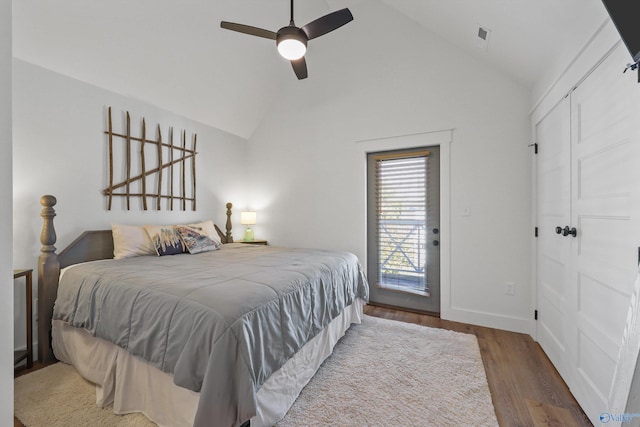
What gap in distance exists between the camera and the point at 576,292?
1.69m

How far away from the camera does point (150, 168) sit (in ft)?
10.2

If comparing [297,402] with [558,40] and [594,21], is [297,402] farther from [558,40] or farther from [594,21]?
[558,40]

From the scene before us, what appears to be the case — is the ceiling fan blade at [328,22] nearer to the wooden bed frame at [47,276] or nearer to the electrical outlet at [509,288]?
the wooden bed frame at [47,276]

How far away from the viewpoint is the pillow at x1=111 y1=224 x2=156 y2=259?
250 centimetres

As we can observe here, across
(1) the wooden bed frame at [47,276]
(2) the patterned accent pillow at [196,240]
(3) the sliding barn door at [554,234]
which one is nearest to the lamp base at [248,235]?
(2) the patterned accent pillow at [196,240]

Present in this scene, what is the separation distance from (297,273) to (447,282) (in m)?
1.98

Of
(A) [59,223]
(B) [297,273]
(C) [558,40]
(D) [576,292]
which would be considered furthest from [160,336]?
(C) [558,40]

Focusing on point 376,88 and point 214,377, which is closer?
point 214,377

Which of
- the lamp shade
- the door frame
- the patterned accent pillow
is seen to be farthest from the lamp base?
the door frame

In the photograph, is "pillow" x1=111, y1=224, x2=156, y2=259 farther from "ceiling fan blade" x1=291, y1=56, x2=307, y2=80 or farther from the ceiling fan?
"ceiling fan blade" x1=291, y1=56, x2=307, y2=80

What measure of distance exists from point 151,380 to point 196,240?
1606 millimetres

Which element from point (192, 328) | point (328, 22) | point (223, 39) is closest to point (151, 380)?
point (192, 328)

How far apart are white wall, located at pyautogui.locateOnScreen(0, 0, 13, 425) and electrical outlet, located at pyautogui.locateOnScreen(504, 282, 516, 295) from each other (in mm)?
3491

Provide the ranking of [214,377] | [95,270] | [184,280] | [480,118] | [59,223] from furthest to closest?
1. [480,118]
2. [59,223]
3. [95,270]
4. [184,280]
5. [214,377]
